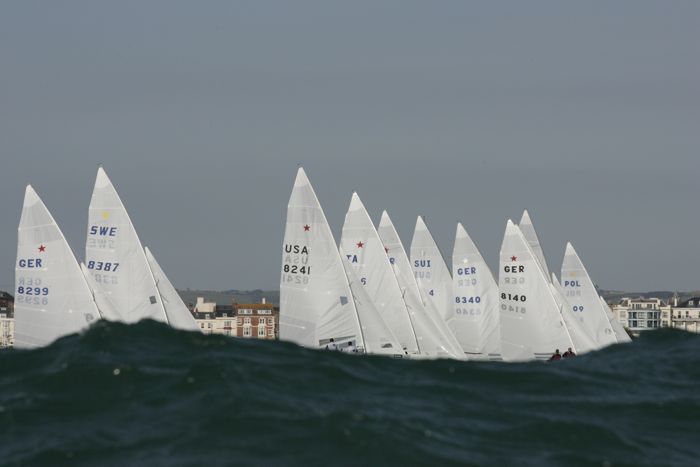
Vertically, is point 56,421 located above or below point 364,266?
below

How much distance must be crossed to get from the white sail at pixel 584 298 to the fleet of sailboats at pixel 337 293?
0.31 feet

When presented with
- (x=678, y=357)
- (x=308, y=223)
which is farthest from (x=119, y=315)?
(x=678, y=357)

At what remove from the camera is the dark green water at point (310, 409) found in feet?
69.5

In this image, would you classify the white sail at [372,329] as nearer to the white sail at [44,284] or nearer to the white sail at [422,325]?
the white sail at [422,325]

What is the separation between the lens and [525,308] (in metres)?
66.7

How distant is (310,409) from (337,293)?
3199cm

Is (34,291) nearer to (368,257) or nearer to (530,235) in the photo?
(368,257)

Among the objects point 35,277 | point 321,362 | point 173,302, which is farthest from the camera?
point 173,302

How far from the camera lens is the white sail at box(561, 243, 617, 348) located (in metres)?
77.0

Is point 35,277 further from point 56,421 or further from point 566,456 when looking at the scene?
point 566,456

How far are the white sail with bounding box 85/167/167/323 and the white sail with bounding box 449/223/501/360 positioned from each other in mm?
24003

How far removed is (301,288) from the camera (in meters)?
55.4

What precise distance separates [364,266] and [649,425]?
4180 cm

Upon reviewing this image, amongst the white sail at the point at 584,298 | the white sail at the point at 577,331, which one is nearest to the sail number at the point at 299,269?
the white sail at the point at 577,331
